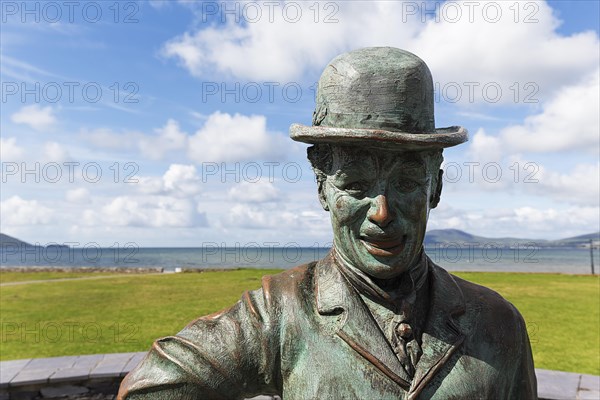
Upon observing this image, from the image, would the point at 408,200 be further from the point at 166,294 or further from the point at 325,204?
the point at 166,294

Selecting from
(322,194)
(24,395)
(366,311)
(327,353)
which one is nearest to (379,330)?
(366,311)

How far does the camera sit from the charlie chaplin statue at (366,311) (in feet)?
5.86

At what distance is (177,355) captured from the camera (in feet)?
6.17

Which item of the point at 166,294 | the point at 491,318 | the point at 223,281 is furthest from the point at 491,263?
the point at 491,318

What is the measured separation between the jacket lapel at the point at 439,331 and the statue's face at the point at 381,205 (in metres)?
0.22

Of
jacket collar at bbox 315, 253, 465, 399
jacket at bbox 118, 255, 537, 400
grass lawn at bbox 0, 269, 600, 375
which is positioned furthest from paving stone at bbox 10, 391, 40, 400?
jacket collar at bbox 315, 253, 465, 399

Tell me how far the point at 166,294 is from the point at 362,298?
14.5m

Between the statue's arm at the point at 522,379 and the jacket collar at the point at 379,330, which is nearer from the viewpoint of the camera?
the jacket collar at the point at 379,330

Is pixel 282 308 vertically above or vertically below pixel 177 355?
above

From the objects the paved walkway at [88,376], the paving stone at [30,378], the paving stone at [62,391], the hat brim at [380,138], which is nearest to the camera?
the hat brim at [380,138]

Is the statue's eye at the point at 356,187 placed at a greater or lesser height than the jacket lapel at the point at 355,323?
greater

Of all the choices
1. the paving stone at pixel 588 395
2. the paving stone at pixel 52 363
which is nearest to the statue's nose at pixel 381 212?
the paving stone at pixel 588 395

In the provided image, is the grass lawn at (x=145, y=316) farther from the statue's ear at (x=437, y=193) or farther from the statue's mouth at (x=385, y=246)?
Answer: the statue's mouth at (x=385, y=246)

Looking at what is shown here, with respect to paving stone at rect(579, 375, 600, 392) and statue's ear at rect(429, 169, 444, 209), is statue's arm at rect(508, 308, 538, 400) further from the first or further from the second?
paving stone at rect(579, 375, 600, 392)
